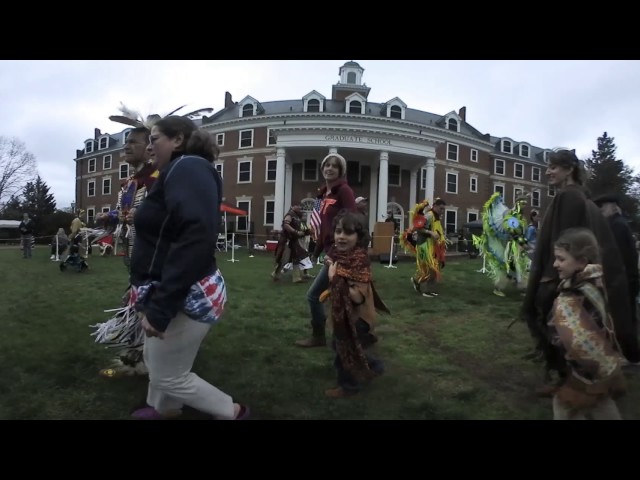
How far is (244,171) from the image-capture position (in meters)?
32.0

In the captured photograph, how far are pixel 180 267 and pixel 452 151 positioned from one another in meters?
35.5

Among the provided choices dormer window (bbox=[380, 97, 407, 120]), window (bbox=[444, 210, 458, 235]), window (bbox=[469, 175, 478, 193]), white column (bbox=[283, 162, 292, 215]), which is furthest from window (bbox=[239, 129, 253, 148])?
window (bbox=[469, 175, 478, 193])

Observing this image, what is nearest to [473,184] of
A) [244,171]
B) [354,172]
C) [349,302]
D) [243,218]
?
[354,172]

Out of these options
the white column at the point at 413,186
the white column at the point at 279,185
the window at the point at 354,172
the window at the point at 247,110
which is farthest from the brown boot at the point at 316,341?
the window at the point at 247,110

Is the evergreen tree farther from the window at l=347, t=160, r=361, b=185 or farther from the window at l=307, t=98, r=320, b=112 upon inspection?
the window at l=307, t=98, r=320, b=112

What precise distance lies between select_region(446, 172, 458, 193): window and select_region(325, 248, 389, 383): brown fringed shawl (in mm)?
33272

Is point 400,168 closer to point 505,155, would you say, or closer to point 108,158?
point 505,155

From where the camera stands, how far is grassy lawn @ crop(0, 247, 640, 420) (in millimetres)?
2893

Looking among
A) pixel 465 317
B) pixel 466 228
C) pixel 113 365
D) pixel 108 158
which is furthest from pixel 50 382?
pixel 108 158

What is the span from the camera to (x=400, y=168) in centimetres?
3131

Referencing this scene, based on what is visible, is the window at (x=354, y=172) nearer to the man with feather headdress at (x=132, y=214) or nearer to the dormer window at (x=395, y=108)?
the dormer window at (x=395, y=108)

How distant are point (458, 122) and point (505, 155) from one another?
7.52 metres

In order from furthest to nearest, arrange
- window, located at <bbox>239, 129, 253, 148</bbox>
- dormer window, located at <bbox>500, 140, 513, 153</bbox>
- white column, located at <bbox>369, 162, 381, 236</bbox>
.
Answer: dormer window, located at <bbox>500, 140, 513, 153</bbox> → window, located at <bbox>239, 129, 253, 148</bbox> → white column, located at <bbox>369, 162, 381, 236</bbox>

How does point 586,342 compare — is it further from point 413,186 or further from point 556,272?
point 413,186
